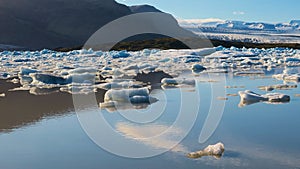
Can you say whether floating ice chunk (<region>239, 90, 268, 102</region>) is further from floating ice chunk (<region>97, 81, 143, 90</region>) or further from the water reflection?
floating ice chunk (<region>97, 81, 143, 90</region>)

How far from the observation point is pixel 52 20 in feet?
329

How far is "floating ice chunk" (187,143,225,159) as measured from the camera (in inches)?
192

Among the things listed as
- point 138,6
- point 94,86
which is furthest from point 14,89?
point 138,6

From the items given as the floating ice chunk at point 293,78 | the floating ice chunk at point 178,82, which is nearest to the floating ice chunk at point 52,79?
the floating ice chunk at point 178,82

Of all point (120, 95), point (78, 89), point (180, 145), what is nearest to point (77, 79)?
point (78, 89)

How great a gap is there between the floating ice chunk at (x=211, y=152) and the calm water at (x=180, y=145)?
91 mm

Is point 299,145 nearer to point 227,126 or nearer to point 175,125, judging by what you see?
point 227,126

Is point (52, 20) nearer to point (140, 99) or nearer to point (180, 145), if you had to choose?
point (140, 99)

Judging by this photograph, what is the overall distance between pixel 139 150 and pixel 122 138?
72cm

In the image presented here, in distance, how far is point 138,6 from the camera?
174 metres

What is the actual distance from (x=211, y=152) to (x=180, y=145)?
0.56 m

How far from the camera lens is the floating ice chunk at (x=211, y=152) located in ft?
16.0

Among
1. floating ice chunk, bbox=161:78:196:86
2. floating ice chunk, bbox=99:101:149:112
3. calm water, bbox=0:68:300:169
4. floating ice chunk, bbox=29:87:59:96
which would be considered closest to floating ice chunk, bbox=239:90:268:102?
calm water, bbox=0:68:300:169

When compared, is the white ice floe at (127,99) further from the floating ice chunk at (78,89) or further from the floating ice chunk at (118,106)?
the floating ice chunk at (78,89)
